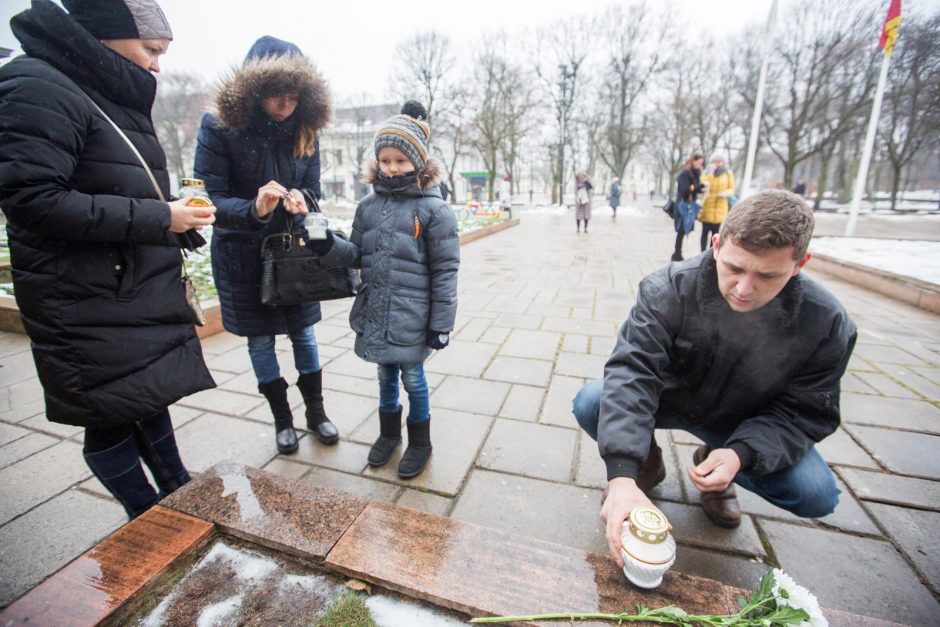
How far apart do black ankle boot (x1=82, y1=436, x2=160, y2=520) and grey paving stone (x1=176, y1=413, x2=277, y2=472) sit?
481mm

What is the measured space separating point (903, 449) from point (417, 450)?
2566 mm

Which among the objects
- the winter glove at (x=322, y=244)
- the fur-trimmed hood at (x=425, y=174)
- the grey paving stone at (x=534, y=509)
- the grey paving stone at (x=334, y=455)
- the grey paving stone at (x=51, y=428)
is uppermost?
the fur-trimmed hood at (x=425, y=174)

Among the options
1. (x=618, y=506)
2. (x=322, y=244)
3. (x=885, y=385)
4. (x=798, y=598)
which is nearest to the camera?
(x=798, y=598)

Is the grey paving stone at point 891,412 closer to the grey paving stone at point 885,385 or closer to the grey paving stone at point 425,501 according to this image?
the grey paving stone at point 885,385

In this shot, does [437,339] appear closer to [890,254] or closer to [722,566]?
[722,566]

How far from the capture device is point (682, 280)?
1536mm

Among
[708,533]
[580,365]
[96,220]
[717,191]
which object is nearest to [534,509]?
[708,533]

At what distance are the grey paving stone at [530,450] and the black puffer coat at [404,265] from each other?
0.70 meters

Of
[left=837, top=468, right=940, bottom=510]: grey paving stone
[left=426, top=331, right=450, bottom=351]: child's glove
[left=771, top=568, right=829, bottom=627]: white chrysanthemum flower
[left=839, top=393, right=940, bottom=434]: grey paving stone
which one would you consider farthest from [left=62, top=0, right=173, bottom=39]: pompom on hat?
[left=839, top=393, right=940, bottom=434]: grey paving stone

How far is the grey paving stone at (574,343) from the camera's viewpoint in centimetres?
→ 368

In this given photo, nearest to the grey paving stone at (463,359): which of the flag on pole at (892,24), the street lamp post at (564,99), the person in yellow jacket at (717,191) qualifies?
the person in yellow jacket at (717,191)

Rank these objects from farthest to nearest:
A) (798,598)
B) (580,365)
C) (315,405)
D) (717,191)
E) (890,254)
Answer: (890,254), (717,191), (580,365), (315,405), (798,598)

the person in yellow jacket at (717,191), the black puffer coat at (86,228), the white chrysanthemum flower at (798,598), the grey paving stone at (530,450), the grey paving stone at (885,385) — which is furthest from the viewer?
the person in yellow jacket at (717,191)

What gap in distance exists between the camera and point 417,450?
7.03 feet
